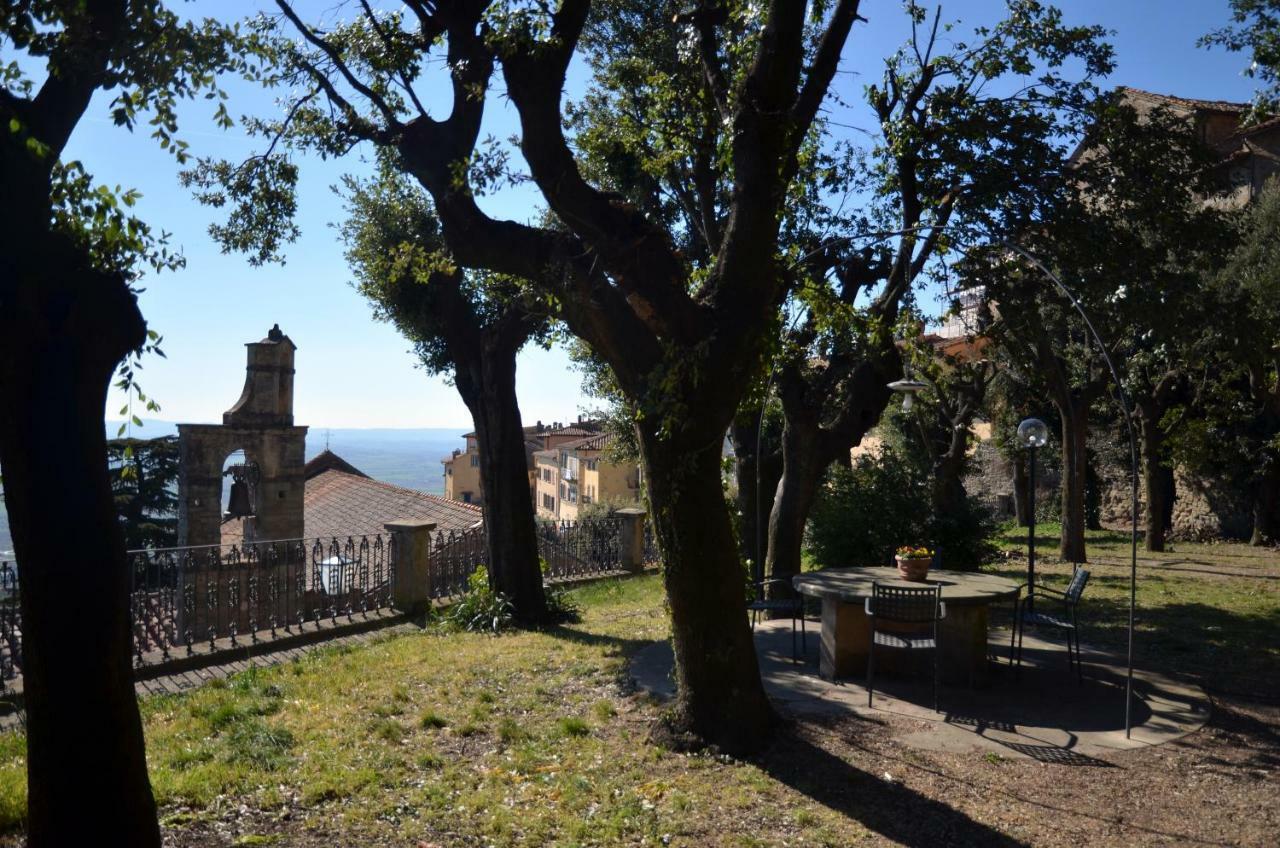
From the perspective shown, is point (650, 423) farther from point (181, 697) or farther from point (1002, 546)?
point (1002, 546)

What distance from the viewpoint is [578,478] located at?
187 ft

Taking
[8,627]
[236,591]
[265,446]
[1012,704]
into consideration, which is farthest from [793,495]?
[265,446]

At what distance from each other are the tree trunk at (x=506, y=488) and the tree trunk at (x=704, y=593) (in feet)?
16.3

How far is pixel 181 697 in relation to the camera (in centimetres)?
743

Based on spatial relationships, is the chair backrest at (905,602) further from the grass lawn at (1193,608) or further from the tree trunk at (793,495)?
the tree trunk at (793,495)

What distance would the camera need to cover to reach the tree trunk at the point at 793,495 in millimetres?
10398

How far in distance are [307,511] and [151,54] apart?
29508mm

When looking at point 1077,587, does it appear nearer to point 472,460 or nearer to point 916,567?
point 916,567

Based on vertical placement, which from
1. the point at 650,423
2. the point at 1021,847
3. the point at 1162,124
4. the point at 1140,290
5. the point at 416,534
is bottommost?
the point at 1021,847

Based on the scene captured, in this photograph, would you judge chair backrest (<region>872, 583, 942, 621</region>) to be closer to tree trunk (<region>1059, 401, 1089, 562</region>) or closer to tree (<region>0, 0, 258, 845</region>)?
tree (<region>0, 0, 258, 845</region>)

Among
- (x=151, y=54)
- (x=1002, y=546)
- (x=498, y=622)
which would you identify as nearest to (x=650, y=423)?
(x=151, y=54)

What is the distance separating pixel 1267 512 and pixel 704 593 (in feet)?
66.6

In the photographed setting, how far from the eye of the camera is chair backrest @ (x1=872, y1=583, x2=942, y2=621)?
702 centimetres

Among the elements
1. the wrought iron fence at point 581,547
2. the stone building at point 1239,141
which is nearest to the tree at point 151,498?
the wrought iron fence at point 581,547
